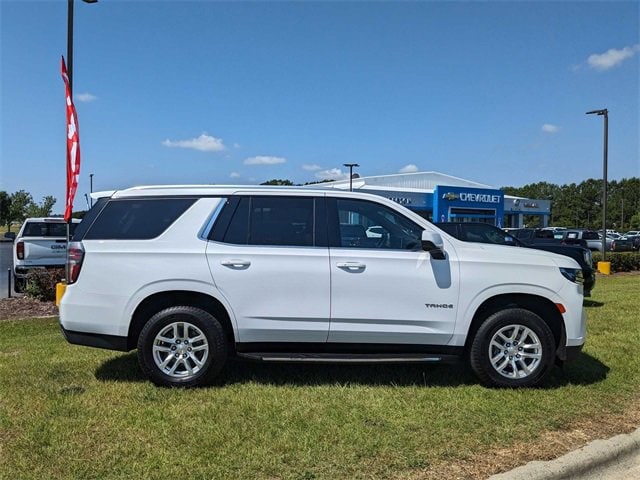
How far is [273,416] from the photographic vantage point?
439 cm

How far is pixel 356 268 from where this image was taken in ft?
16.6

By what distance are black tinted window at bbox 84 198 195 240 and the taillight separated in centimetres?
14

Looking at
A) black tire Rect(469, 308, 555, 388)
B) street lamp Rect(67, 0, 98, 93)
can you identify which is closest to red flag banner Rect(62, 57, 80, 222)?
street lamp Rect(67, 0, 98, 93)

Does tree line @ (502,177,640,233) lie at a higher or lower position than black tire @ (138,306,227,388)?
higher

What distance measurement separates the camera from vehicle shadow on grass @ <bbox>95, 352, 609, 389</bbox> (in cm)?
536

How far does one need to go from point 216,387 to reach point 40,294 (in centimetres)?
794

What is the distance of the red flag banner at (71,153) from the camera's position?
31.0 ft

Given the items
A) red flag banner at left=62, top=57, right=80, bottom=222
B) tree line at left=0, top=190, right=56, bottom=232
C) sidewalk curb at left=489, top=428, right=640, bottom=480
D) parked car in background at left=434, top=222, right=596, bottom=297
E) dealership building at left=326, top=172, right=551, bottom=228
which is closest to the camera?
sidewalk curb at left=489, top=428, right=640, bottom=480

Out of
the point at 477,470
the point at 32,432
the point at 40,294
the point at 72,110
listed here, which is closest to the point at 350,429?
the point at 477,470

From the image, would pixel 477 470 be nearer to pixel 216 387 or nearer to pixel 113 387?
pixel 216 387

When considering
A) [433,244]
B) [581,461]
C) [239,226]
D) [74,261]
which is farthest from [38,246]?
[581,461]

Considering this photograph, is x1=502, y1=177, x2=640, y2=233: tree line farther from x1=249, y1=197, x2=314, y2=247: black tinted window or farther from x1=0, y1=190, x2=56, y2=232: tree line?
x1=249, y1=197, x2=314, y2=247: black tinted window

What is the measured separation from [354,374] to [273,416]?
1420 millimetres

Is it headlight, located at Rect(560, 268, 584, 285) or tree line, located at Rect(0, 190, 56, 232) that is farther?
tree line, located at Rect(0, 190, 56, 232)
